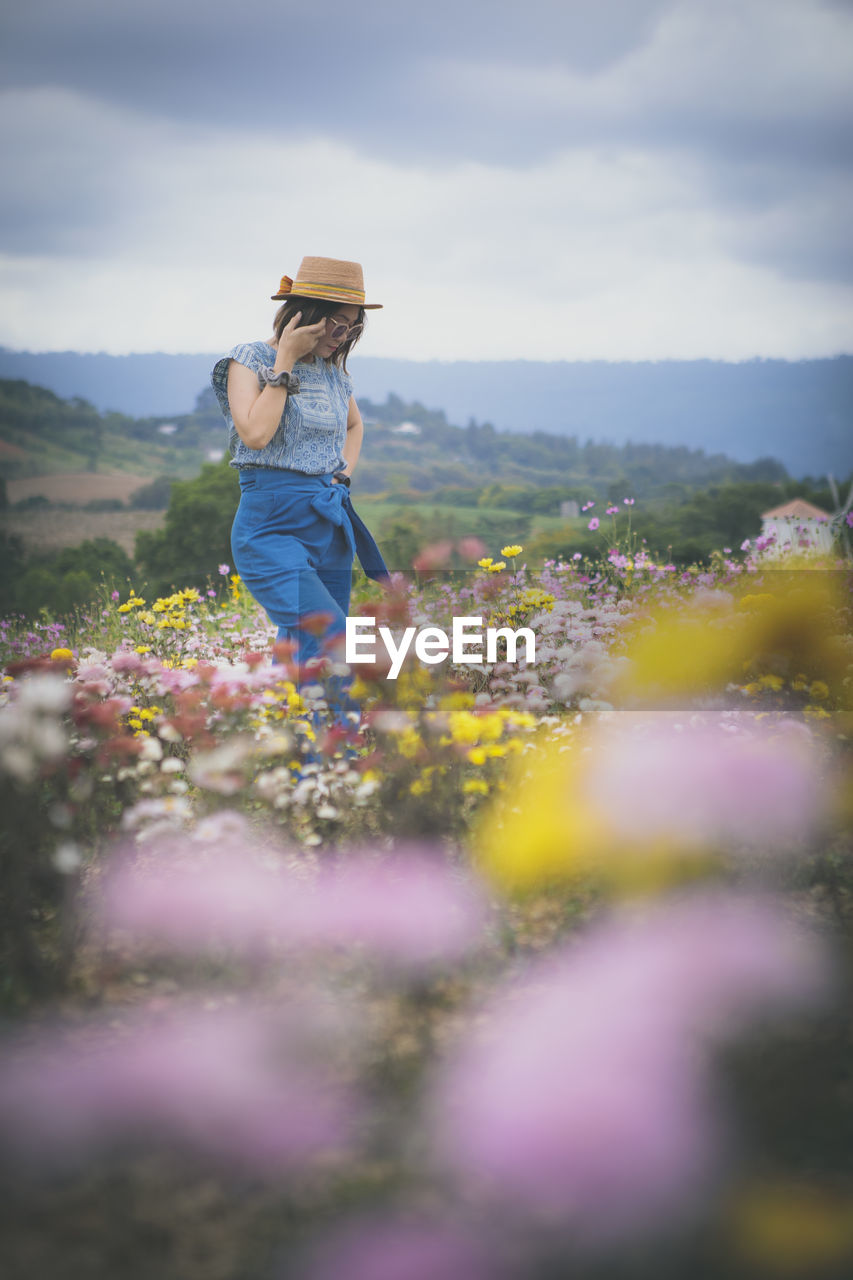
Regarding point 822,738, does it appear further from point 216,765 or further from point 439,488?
point 439,488

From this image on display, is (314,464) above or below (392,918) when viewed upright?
above

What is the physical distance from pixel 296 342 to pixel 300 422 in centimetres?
24

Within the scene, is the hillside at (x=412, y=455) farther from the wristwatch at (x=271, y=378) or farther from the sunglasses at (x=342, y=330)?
the wristwatch at (x=271, y=378)

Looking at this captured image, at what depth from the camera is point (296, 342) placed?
8.34ft

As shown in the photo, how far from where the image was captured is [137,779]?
7.59 feet

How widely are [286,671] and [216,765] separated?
398 mm

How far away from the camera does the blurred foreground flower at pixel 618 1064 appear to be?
1272 mm

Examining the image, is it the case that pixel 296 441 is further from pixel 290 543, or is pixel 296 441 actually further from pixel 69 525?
pixel 69 525

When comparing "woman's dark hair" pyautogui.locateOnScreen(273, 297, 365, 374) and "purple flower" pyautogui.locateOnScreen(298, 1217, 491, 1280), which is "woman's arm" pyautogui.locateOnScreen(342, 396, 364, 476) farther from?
"purple flower" pyautogui.locateOnScreen(298, 1217, 491, 1280)

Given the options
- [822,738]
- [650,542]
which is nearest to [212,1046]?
[822,738]

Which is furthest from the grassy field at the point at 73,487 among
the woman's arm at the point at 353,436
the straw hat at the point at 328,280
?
the straw hat at the point at 328,280

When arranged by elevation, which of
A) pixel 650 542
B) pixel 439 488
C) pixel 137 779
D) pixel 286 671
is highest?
pixel 439 488

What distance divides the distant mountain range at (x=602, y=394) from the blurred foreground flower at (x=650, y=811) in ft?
37.3

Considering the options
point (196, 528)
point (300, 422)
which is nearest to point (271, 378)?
Result: point (300, 422)
